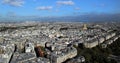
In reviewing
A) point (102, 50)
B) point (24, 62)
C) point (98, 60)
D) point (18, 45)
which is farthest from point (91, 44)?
point (24, 62)

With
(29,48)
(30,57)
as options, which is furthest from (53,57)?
(29,48)

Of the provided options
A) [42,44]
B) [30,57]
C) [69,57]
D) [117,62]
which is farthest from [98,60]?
[42,44]

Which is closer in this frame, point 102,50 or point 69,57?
point 69,57

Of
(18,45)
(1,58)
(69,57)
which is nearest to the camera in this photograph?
(1,58)

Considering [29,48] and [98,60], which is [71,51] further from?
[29,48]

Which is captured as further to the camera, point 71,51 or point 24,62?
point 71,51

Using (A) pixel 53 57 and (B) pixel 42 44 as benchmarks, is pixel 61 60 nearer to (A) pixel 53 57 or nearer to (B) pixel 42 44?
(A) pixel 53 57

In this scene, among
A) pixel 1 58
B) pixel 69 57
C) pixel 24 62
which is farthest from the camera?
pixel 69 57

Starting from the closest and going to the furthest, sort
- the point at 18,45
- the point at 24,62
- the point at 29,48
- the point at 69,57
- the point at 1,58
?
1. the point at 24,62
2. the point at 1,58
3. the point at 69,57
4. the point at 29,48
5. the point at 18,45

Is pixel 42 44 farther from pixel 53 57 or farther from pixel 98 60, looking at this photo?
pixel 98 60
